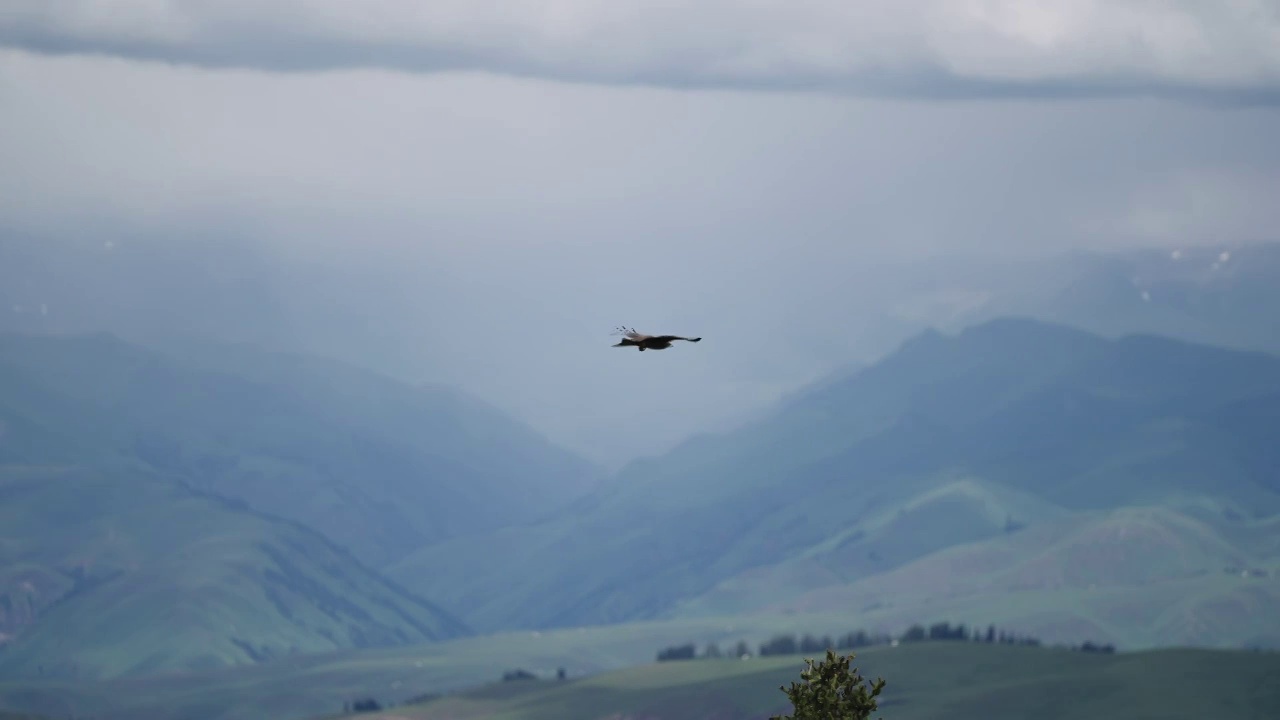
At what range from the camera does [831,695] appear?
247ft

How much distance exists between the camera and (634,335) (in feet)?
208

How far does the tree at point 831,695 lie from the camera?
74938 millimetres

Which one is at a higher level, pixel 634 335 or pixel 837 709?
pixel 634 335

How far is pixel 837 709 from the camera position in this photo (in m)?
75.3

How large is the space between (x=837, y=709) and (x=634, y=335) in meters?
17.8

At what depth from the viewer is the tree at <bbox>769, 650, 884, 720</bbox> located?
7494 centimetres

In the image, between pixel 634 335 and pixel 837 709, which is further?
pixel 837 709
